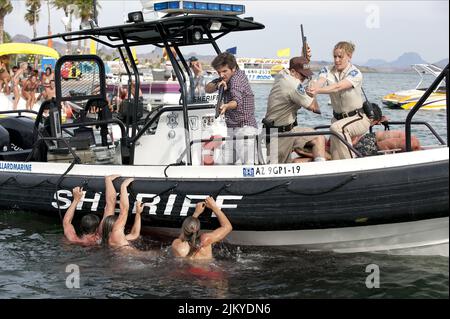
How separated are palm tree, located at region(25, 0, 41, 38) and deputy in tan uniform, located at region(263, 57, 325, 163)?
5876 centimetres

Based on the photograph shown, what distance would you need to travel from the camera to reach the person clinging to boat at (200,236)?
728 centimetres

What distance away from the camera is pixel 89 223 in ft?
26.7

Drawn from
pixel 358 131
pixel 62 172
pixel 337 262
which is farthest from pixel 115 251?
pixel 358 131

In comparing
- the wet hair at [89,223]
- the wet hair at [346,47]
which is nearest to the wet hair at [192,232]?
the wet hair at [89,223]

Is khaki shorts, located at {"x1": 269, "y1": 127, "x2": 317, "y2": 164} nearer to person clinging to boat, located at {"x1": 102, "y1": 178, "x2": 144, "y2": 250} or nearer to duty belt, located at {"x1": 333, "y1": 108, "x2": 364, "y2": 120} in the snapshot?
duty belt, located at {"x1": 333, "y1": 108, "x2": 364, "y2": 120}

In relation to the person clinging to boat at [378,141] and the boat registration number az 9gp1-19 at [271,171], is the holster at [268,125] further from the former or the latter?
the person clinging to boat at [378,141]

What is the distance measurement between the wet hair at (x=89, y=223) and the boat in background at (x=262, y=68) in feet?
205

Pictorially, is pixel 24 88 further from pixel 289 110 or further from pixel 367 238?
pixel 367 238

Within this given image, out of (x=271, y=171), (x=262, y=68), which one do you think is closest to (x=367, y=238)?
(x=271, y=171)

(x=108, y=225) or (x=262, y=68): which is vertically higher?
(x=262, y=68)

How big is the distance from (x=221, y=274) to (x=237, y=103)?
1.82m

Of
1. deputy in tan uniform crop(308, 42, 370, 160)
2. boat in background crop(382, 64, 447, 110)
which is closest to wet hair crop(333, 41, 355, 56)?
deputy in tan uniform crop(308, 42, 370, 160)

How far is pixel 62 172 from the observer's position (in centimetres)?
875
